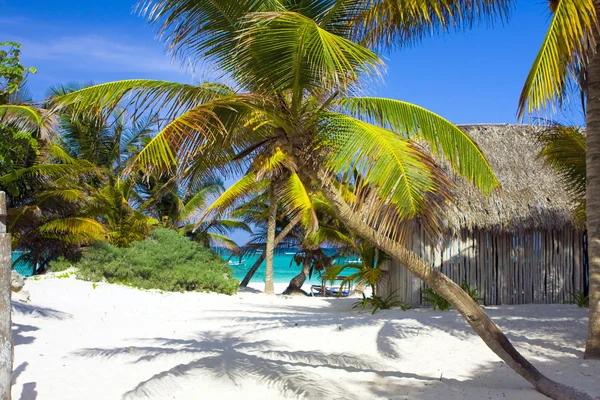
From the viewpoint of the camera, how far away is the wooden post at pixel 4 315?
3.69 m

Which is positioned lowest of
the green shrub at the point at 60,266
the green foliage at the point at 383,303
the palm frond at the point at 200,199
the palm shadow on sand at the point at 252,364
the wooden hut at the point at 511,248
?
the palm shadow on sand at the point at 252,364

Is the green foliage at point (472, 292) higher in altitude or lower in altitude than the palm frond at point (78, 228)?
lower

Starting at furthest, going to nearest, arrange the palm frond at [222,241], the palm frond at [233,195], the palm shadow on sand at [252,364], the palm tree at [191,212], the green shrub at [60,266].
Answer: the palm frond at [222,241], the palm tree at [191,212], the palm frond at [233,195], the green shrub at [60,266], the palm shadow on sand at [252,364]

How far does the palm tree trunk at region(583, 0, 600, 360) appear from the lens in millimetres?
6633

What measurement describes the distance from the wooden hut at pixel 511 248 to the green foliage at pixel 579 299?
0.11m

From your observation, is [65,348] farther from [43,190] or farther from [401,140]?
[43,190]

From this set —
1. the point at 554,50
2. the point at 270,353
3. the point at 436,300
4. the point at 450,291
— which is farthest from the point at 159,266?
the point at 554,50

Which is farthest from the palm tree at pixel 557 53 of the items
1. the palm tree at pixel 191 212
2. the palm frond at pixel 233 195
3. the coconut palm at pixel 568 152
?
the palm tree at pixel 191 212

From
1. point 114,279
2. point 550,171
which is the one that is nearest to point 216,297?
point 114,279

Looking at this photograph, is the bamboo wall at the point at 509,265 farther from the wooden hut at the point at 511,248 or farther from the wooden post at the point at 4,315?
the wooden post at the point at 4,315

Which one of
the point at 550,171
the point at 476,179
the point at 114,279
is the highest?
the point at 550,171

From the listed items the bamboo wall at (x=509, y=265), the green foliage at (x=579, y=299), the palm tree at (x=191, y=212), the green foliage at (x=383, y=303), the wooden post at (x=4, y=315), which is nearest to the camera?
the wooden post at (x=4, y=315)

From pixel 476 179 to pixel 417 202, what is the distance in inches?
40.6

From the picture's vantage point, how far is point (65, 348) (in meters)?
7.15
